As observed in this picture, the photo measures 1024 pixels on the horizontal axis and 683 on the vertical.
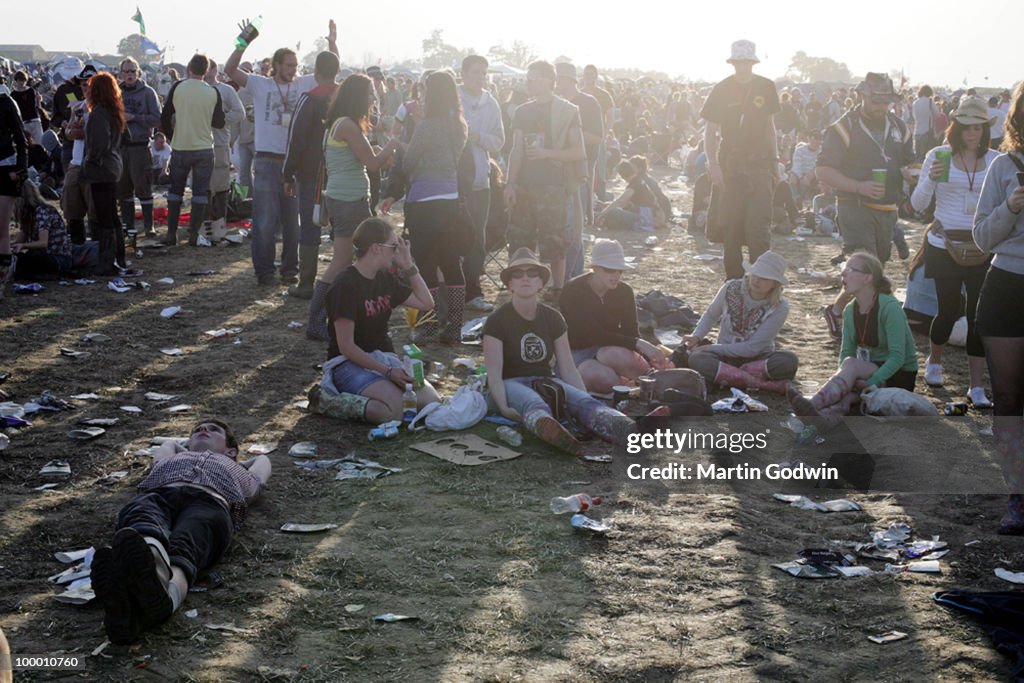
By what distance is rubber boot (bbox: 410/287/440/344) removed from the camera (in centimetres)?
901

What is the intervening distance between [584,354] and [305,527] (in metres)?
2.93

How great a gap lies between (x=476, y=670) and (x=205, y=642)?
996 millimetres

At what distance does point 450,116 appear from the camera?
8.76 m

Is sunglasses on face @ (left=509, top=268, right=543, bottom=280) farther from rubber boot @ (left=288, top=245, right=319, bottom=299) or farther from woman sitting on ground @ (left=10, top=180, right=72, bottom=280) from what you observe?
woman sitting on ground @ (left=10, top=180, right=72, bottom=280)

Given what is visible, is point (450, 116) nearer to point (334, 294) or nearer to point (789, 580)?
point (334, 294)

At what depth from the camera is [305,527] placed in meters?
5.27

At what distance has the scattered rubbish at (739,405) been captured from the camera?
24.2ft

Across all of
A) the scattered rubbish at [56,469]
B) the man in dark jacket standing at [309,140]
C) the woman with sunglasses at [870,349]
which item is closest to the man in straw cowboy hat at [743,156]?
the woman with sunglasses at [870,349]

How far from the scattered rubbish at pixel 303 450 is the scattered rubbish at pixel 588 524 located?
177 centimetres

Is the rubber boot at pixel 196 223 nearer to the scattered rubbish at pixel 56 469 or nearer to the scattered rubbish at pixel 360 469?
Answer: the scattered rubbish at pixel 56 469

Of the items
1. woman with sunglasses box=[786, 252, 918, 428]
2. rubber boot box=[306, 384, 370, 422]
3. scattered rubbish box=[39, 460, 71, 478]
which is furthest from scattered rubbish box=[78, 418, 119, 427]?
woman with sunglasses box=[786, 252, 918, 428]

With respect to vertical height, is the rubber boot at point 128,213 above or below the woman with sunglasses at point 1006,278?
below

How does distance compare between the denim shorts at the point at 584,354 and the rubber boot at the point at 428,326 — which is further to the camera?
the rubber boot at the point at 428,326

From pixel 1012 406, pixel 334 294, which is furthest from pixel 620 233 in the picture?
pixel 1012 406
